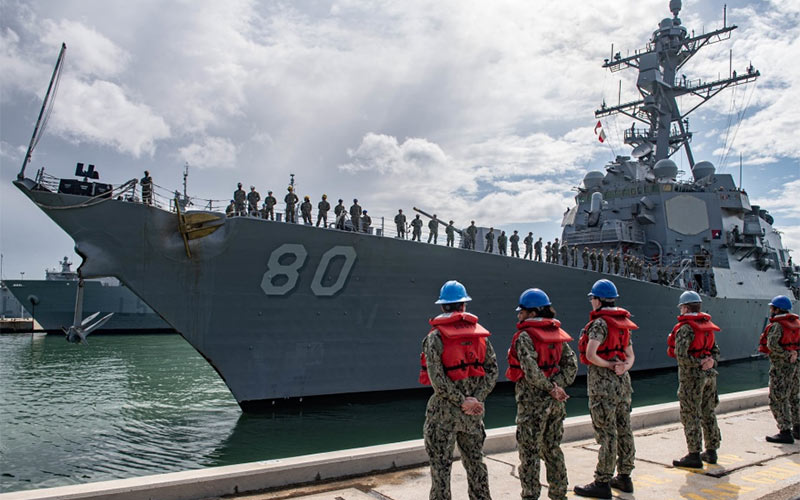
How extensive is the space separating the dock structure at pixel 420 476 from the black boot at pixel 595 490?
196 millimetres

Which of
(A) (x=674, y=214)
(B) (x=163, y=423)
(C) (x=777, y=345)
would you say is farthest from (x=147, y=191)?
(A) (x=674, y=214)

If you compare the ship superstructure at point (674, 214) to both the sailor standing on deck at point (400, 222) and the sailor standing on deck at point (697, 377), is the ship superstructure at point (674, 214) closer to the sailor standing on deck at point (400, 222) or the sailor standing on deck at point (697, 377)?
the sailor standing on deck at point (400, 222)

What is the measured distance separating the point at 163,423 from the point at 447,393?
7687 millimetres

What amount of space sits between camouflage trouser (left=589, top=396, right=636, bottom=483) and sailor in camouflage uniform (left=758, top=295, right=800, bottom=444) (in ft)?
8.06

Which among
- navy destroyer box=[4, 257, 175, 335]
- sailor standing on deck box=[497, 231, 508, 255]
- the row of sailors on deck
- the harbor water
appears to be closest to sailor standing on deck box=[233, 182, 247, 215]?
the row of sailors on deck

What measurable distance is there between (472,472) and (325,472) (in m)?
1.27

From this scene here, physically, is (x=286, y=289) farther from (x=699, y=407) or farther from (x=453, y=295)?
(x=453, y=295)

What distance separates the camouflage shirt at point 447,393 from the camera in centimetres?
303

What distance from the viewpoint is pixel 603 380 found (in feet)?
13.1

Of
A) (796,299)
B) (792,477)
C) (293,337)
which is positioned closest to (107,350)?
(293,337)

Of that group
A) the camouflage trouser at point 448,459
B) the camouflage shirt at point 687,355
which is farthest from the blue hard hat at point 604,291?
the camouflage trouser at point 448,459

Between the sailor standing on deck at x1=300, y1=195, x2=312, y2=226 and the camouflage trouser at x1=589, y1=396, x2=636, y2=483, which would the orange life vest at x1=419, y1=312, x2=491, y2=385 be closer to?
the camouflage trouser at x1=589, y1=396, x2=636, y2=483

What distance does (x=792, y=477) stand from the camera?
14.1 feet

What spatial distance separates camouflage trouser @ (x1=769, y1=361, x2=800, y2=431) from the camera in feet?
18.1
